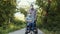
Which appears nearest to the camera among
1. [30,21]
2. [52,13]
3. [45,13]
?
[30,21]

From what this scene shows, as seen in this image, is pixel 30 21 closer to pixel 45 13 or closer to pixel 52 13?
pixel 52 13

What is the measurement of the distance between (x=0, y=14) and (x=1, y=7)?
526 millimetres

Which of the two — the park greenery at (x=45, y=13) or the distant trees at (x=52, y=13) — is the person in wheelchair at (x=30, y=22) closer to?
the park greenery at (x=45, y=13)

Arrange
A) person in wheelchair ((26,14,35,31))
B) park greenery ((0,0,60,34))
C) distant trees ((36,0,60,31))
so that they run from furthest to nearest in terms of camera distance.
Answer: distant trees ((36,0,60,31)) → park greenery ((0,0,60,34)) → person in wheelchair ((26,14,35,31))

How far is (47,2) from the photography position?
2570cm

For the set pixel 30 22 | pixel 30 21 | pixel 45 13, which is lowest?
pixel 45 13

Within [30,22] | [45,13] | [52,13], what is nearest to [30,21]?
[30,22]

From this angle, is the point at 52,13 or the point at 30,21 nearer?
the point at 30,21

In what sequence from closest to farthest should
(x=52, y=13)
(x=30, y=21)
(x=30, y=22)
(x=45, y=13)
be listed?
(x=30, y=21) < (x=30, y=22) < (x=52, y=13) < (x=45, y=13)

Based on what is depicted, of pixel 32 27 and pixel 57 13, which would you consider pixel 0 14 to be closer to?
pixel 32 27

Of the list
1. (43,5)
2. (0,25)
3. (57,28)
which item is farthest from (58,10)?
(0,25)

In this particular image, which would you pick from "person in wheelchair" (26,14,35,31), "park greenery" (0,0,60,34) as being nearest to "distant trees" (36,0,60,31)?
"park greenery" (0,0,60,34)

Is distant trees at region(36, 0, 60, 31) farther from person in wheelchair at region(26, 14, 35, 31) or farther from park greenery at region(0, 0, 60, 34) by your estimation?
person in wheelchair at region(26, 14, 35, 31)

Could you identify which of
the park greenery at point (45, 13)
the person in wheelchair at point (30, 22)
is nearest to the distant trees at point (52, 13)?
the park greenery at point (45, 13)
